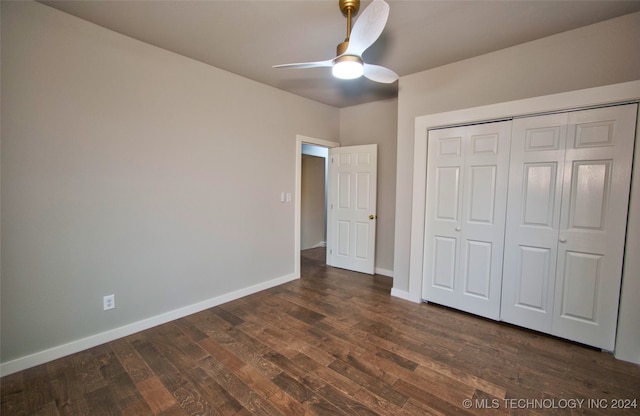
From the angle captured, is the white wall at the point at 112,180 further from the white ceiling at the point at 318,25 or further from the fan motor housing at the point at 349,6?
the fan motor housing at the point at 349,6

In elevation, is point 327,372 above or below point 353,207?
below

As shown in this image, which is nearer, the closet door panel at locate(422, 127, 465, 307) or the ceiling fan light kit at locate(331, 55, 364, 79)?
the ceiling fan light kit at locate(331, 55, 364, 79)

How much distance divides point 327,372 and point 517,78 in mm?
3025

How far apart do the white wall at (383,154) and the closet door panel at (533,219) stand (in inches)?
66.9

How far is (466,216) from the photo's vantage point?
9.52 feet

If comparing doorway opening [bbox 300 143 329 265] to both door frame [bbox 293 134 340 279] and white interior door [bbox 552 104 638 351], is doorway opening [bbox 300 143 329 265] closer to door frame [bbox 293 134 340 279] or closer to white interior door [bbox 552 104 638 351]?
door frame [bbox 293 134 340 279]

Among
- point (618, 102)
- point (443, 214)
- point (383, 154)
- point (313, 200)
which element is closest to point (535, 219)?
point (443, 214)

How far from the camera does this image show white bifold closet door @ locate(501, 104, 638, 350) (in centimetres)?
220

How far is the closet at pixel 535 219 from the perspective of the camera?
223 centimetres

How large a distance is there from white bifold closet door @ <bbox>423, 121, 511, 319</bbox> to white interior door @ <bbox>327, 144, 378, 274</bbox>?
1.21m

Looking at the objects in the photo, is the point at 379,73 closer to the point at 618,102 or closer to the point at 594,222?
the point at 618,102

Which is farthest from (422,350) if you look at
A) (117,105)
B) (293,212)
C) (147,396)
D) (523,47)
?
(117,105)

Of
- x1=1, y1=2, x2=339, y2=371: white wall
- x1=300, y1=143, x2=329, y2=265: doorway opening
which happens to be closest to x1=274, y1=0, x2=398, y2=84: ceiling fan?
x1=1, y1=2, x2=339, y2=371: white wall

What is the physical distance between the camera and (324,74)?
3188 millimetres
